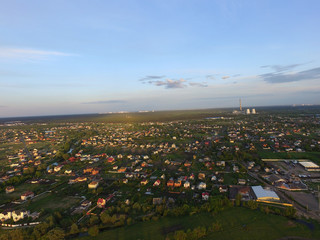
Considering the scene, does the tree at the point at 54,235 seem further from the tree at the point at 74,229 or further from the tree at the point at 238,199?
the tree at the point at 238,199

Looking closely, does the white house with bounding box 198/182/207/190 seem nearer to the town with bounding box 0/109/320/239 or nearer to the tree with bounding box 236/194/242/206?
the town with bounding box 0/109/320/239

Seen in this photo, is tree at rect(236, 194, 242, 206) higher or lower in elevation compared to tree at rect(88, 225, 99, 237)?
higher

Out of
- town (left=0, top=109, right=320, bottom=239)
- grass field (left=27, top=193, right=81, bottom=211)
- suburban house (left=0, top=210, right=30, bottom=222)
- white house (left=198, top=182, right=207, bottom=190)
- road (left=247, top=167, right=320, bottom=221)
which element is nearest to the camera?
road (left=247, top=167, right=320, bottom=221)

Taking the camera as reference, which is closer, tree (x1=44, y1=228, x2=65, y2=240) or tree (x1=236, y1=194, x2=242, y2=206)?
tree (x1=44, y1=228, x2=65, y2=240)

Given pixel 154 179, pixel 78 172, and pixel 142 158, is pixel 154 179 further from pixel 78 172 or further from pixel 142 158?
pixel 78 172

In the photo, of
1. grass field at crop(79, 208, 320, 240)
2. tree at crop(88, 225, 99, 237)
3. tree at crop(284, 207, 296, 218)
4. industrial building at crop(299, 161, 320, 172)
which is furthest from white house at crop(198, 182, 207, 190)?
industrial building at crop(299, 161, 320, 172)

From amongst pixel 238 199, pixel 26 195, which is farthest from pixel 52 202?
pixel 238 199

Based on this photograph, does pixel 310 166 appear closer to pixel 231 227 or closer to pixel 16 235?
pixel 231 227

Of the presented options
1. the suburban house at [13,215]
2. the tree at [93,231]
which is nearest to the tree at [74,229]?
the tree at [93,231]

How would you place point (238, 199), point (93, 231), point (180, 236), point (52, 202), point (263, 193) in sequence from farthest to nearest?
point (52, 202), point (263, 193), point (238, 199), point (93, 231), point (180, 236)
